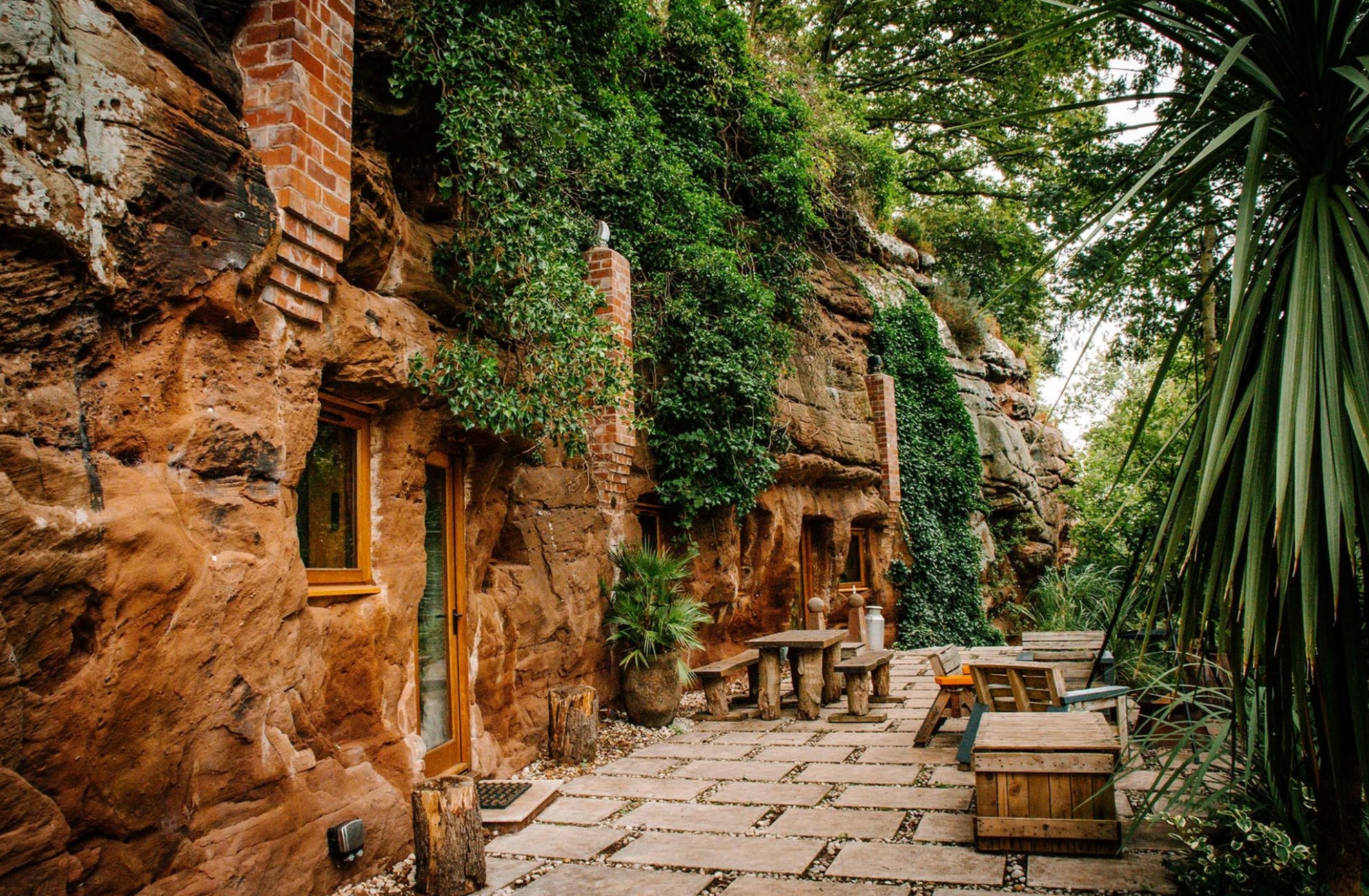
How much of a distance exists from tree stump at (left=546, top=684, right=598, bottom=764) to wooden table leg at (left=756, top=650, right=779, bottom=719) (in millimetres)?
2059

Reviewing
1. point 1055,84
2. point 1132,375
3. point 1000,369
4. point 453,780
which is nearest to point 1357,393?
point 453,780

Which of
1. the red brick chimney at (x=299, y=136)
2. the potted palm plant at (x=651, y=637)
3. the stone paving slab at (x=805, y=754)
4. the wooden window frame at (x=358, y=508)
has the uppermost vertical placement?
the red brick chimney at (x=299, y=136)

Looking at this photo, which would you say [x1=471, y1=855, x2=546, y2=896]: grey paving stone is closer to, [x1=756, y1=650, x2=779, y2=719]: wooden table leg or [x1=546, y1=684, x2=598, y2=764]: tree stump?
[x1=546, y1=684, x2=598, y2=764]: tree stump

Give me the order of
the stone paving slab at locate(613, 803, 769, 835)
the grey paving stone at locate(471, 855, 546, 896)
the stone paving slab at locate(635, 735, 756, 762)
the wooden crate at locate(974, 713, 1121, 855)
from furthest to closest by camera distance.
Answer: the stone paving slab at locate(635, 735, 756, 762)
the stone paving slab at locate(613, 803, 769, 835)
the wooden crate at locate(974, 713, 1121, 855)
the grey paving stone at locate(471, 855, 546, 896)

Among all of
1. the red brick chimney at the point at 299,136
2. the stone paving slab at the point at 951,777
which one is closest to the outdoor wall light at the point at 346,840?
the red brick chimney at the point at 299,136

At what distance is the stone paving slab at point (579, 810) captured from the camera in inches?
182

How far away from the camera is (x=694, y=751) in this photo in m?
6.25

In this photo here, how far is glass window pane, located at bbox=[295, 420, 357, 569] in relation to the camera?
407 centimetres

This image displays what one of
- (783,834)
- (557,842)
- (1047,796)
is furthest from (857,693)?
(557,842)

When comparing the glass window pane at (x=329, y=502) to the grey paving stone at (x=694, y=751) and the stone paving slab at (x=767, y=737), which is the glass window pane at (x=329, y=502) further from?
the stone paving slab at (x=767, y=737)

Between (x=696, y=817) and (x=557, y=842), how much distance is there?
0.78 m

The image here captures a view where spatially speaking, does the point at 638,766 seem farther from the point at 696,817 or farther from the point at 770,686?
the point at 770,686

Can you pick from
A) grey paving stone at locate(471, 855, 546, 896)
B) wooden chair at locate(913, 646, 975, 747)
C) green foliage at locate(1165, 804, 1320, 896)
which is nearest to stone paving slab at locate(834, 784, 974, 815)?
wooden chair at locate(913, 646, 975, 747)

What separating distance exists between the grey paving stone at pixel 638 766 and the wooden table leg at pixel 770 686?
1744 millimetres
